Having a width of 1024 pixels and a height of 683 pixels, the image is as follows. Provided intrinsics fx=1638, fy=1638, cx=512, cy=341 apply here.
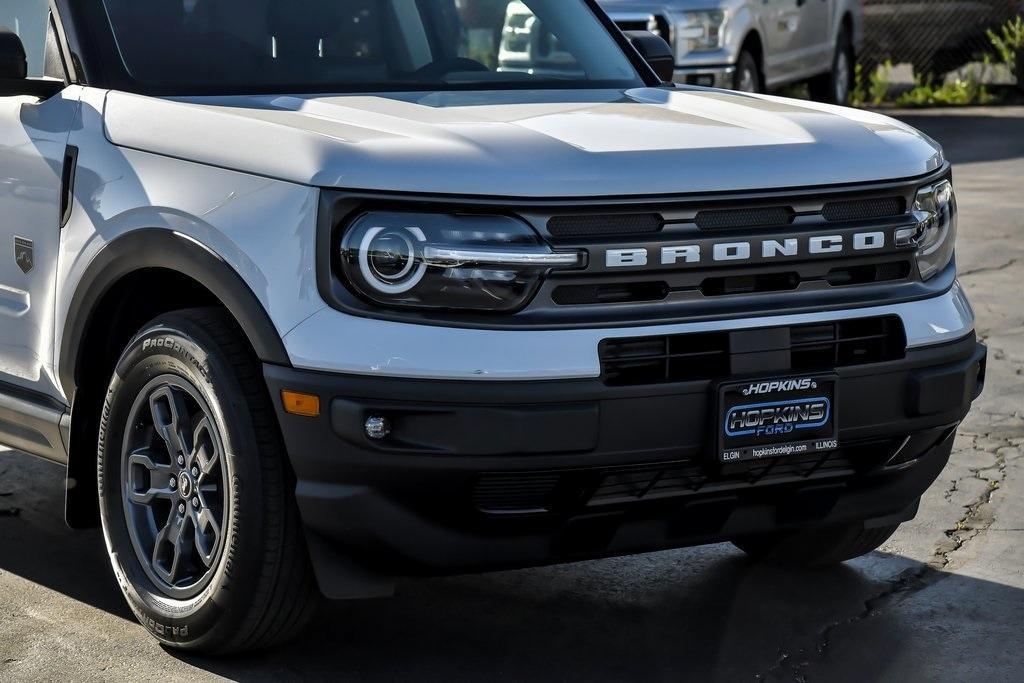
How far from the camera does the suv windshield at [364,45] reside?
4.18 m

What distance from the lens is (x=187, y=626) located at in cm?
372

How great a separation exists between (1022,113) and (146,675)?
1347 centimetres

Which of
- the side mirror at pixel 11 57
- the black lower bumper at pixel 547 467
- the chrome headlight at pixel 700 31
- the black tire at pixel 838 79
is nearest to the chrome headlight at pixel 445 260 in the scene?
the black lower bumper at pixel 547 467

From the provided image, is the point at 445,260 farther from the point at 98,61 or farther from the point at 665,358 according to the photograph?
the point at 98,61

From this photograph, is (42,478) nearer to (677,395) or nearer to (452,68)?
(452,68)

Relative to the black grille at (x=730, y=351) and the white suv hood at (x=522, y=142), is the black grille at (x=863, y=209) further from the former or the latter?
the black grille at (x=730, y=351)

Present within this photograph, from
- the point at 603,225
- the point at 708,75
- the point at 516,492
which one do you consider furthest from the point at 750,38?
the point at 516,492

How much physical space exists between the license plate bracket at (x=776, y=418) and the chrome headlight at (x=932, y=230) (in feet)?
1.46

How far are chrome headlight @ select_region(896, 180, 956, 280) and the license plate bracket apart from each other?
17.5 inches

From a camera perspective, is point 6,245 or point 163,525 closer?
A: point 163,525

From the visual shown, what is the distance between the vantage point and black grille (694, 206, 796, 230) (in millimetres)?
3426

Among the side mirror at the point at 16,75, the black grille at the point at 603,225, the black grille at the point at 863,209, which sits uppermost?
the side mirror at the point at 16,75

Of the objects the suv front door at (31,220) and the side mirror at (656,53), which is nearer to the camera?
the suv front door at (31,220)

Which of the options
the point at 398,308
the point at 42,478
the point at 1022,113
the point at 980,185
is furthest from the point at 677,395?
the point at 1022,113
